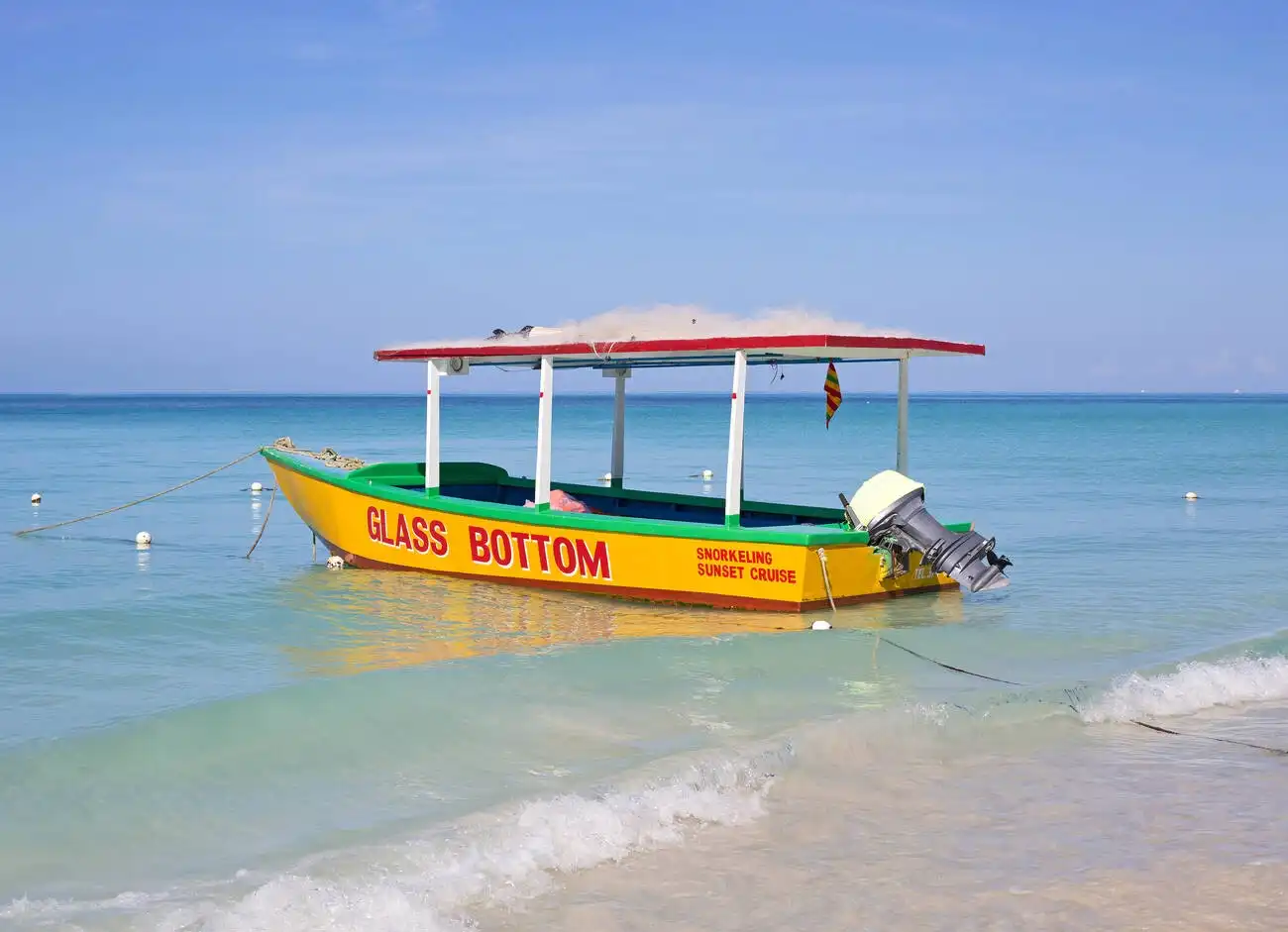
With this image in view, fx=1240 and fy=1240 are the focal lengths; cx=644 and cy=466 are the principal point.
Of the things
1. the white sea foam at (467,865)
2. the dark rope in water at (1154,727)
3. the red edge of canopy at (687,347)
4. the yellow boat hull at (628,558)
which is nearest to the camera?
the white sea foam at (467,865)

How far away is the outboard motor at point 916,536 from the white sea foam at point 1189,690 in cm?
153

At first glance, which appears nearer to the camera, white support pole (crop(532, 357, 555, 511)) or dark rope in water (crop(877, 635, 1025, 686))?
dark rope in water (crop(877, 635, 1025, 686))

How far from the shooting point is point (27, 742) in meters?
7.35

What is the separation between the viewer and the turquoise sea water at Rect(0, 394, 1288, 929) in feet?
18.1

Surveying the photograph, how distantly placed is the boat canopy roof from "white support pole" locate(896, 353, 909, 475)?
15 cm

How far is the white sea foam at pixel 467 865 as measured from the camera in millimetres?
4961

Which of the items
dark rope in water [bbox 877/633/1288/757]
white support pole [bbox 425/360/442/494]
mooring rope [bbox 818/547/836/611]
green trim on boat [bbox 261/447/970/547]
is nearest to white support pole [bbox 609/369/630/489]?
green trim on boat [bbox 261/447/970/547]

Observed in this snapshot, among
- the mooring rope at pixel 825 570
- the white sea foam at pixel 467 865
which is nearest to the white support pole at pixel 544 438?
the mooring rope at pixel 825 570

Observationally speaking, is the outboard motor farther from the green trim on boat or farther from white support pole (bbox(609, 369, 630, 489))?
white support pole (bbox(609, 369, 630, 489))

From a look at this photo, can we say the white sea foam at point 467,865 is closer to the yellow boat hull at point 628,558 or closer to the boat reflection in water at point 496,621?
the boat reflection in water at point 496,621

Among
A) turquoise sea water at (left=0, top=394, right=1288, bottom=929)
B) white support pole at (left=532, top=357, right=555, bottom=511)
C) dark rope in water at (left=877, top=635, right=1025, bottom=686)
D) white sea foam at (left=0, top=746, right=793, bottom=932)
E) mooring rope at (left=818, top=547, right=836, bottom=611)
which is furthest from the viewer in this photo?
white support pole at (left=532, top=357, right=555, bottom=511)

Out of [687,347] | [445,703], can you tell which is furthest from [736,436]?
[445,703]

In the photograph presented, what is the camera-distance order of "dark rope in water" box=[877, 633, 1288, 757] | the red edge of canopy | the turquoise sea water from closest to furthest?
1. the turquoise sea water
2. "dark rope in water" box=[877, 633, 1288, 757]
3. the red edge of canopy

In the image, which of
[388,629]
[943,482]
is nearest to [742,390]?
[388,629]
